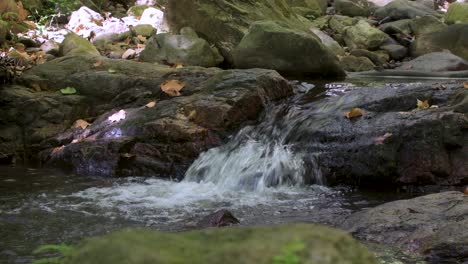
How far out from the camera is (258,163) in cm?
556

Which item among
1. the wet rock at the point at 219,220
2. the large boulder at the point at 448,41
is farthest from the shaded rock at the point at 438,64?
the wet rock at the point at 219,220

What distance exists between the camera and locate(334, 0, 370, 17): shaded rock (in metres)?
18.5

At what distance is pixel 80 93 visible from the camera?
277 inches

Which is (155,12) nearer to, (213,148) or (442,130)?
(213,148)

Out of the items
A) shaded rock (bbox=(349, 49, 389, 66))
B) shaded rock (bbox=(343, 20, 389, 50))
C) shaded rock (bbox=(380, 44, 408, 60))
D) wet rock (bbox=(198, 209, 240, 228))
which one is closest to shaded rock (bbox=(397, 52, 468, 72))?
shaded rock (bbox=(349, 49, 389, 66))

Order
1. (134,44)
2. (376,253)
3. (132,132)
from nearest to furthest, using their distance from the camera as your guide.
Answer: (376,253) < (132,132) < (134,44)

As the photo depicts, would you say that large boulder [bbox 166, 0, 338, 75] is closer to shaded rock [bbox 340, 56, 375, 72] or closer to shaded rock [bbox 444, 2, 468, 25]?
shaded rock [bbox 340, 56, 375, 72]

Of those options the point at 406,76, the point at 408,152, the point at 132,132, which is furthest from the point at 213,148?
the point at 406,76

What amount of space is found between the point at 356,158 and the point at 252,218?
5.23 feet

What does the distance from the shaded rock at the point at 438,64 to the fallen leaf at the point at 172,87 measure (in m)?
6.88

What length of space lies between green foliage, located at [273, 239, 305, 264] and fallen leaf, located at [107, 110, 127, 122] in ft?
17.1

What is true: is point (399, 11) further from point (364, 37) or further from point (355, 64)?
→ point (355, 64)

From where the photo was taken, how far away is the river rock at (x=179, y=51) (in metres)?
9.41

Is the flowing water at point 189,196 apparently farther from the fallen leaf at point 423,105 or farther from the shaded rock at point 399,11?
the shaded rock at point 399,11
